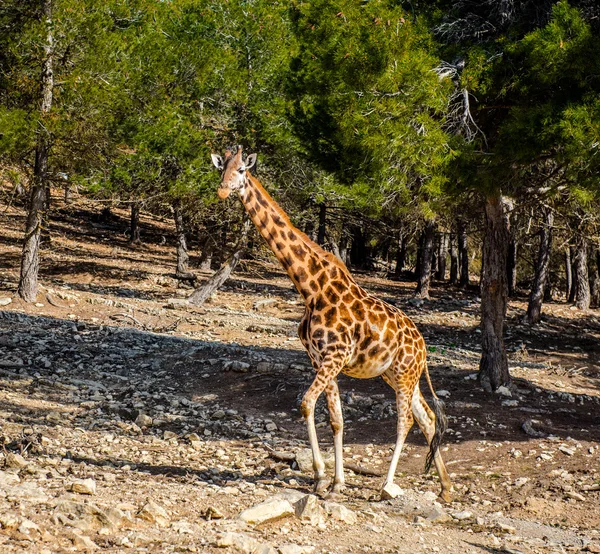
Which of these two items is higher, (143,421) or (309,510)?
(309,510)

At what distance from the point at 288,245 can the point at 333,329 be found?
111 centimetres

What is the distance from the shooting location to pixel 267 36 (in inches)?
997

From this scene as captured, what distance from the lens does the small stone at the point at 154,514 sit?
6411 mm

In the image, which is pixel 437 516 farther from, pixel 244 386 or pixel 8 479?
pixel 244 386

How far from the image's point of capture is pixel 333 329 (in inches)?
340

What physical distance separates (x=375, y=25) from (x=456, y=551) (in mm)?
8297

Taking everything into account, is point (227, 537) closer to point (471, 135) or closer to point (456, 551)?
point (456, 551)

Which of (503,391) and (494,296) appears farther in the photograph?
(494,296)

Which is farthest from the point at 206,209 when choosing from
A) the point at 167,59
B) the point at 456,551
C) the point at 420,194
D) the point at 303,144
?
the point at 456,551

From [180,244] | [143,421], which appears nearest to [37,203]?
[180,244]

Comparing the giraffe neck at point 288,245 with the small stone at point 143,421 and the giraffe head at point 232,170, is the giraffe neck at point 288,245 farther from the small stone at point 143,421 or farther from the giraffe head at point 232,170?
the small stone at point 143,421

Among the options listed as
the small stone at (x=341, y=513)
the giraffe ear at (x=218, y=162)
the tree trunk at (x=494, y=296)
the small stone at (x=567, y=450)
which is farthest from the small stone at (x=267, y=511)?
the tree trunk at (x=494, y=296)

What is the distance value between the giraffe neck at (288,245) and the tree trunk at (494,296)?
6.39m

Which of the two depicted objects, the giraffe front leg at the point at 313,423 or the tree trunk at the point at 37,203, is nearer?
the giraffe front leg at the point at 313,423
